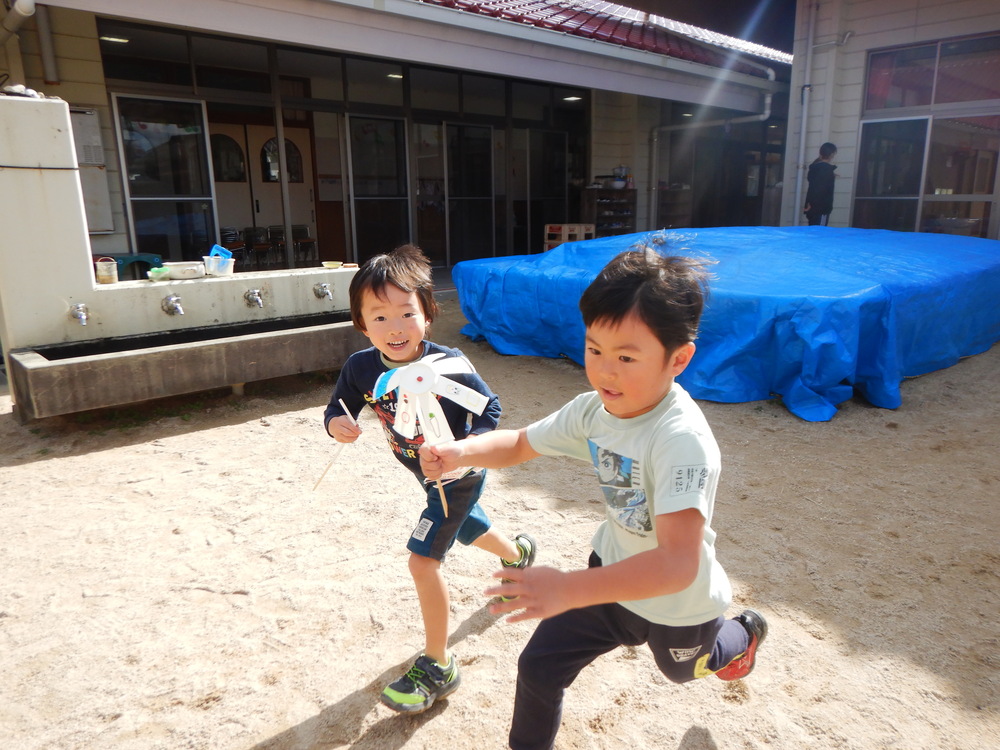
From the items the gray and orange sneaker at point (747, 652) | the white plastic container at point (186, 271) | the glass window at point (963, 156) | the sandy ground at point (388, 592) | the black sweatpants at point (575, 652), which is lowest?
the sandy ground at point (388, 592)

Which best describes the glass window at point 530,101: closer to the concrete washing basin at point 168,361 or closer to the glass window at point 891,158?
the glass window at point 891,158

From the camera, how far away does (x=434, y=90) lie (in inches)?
400

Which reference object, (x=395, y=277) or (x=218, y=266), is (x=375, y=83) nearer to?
(x=218, y=266)

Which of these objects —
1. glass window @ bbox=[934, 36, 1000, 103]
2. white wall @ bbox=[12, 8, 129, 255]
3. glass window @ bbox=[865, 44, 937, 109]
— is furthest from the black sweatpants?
glass window @ bbox=[865, 44, 937, 109]

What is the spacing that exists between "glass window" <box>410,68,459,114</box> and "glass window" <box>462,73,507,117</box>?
0.18 metres

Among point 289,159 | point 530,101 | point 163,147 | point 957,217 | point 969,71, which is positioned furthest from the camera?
point 289,159

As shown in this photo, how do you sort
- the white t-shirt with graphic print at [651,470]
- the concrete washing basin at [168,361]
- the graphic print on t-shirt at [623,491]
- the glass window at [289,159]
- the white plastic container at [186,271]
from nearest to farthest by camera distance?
1. the white t-shirt with graphic print at [651,470]
2. the graphic print on t-shirt at [623,491]
3. the concrete washing basin at [168,361]
4. the white plastic container at [186,271]
5. the glass window at [289,159]

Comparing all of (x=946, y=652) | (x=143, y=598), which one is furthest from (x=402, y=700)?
(x=946, y=652)

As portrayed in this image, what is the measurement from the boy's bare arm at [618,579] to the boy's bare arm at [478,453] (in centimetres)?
37

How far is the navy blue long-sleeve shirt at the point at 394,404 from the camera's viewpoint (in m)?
1.91

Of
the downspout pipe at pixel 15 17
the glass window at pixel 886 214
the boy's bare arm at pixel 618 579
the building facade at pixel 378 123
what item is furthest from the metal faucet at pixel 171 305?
the glass window at pixel 886 214

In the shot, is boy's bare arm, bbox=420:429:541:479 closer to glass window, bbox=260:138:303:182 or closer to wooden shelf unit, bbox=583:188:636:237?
wooden shelf unit, bbox=583:188:636:237

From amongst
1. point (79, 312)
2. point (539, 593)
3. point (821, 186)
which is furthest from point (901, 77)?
point (539, 593)

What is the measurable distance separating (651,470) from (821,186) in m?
8.82
